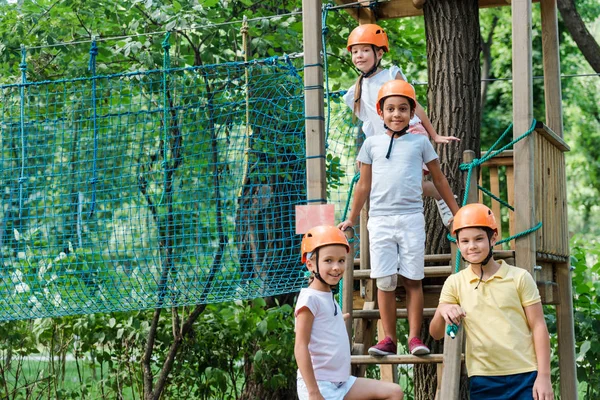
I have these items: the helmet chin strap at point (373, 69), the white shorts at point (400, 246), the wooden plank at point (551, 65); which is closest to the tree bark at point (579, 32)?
the wooden plank at point (551, 65)

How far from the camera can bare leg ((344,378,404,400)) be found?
3.48 m

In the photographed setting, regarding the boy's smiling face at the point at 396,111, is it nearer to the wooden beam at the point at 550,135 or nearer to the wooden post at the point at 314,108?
the wooden post at the point at 314,108

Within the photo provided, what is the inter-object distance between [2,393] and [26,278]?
1532 mm

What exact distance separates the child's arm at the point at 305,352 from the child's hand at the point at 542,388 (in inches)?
32.8

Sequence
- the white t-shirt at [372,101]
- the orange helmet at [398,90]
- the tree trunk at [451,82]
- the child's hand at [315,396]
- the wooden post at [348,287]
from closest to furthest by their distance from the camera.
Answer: the child's hand at [315,396] → the orange helmet at [398,90] → the wooden post at [348,287] → the white t-shirt at [372,101] → the tree trunk at [451,82]

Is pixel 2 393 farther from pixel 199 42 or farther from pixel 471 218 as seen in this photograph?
pixel 471 218

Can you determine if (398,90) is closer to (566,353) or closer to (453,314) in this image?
(453,314)

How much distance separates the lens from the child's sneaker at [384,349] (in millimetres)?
3992

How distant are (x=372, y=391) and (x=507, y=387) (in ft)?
1.75

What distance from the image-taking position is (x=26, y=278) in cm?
737

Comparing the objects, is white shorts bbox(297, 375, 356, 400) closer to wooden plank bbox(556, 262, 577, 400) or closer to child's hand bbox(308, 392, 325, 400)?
child's hand bbox(308, 392, 325, 400)

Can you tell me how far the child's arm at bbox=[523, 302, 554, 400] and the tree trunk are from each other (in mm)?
1925

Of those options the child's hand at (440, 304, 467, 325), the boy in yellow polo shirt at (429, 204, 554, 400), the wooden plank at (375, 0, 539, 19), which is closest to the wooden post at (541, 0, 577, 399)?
the wooden plank at (375, 0, 539, 19)

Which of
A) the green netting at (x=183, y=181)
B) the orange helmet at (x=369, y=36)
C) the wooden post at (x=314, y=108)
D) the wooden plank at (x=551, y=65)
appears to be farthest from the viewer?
the green netting at (x=183, y=181)
